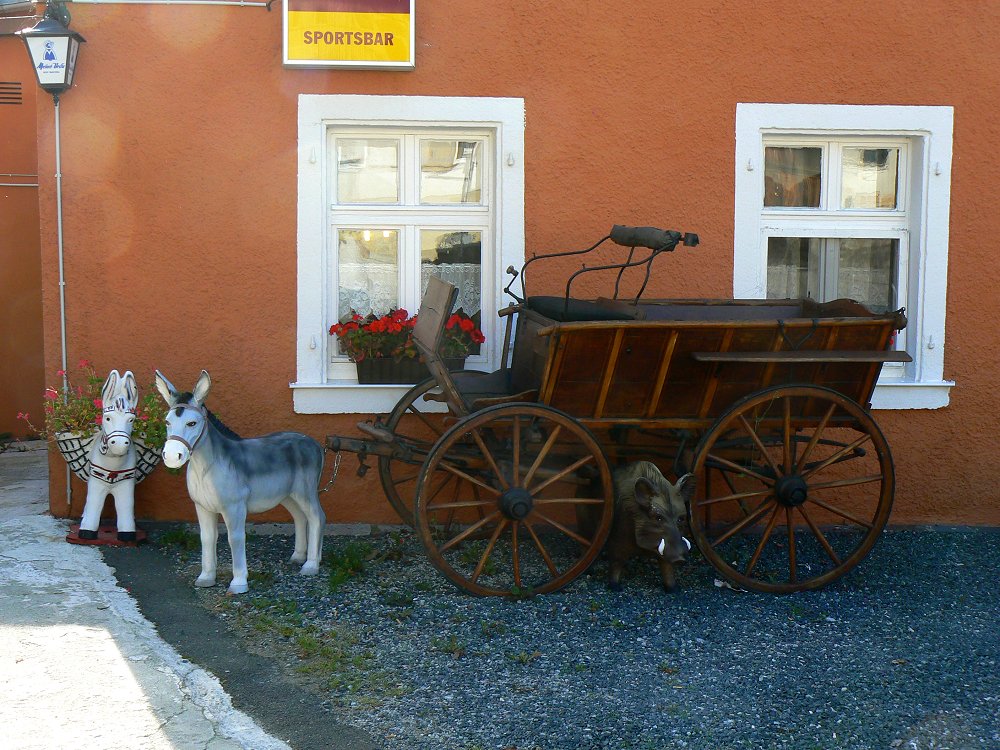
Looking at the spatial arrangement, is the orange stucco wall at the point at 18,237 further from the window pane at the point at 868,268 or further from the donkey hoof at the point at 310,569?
the window pane at the point at 868,268

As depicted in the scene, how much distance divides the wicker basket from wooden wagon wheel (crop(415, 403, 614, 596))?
5.65 ft

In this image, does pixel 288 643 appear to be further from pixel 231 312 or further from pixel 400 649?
pixel 231 312

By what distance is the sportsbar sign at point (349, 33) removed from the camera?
620 cm

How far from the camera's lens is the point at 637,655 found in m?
4.57

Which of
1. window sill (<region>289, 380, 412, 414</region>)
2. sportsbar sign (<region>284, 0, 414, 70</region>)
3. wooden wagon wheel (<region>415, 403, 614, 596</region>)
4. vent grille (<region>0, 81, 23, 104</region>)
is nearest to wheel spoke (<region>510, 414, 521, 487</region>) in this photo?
wooden wagon wheel (<region>415, 403, 614, 596</region>)

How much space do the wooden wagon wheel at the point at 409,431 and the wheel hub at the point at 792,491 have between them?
73.4 inches

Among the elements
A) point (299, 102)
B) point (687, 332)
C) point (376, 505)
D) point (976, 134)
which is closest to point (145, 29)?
point (299, 102)

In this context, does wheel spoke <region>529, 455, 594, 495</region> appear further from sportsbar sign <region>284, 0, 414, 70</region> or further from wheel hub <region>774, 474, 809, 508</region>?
sportsbar sign <region>284, 0, 414, 70</region>

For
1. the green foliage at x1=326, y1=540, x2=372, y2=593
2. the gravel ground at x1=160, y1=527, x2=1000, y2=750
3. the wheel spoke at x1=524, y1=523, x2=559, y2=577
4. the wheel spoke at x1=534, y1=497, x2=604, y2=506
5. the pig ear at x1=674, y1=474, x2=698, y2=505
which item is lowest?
the gravel ground at x1=160, y1=527, x2=1000, y2=750

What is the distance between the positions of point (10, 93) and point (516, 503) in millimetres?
6914

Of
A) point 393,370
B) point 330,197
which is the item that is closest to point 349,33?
point 330,197

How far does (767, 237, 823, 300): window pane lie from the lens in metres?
6.75

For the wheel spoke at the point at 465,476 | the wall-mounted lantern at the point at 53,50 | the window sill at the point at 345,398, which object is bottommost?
the wheel spoke at the point at 465,476

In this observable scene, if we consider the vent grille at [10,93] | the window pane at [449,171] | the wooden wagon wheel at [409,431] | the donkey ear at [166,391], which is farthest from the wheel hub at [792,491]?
the vent grille at [10,93]
